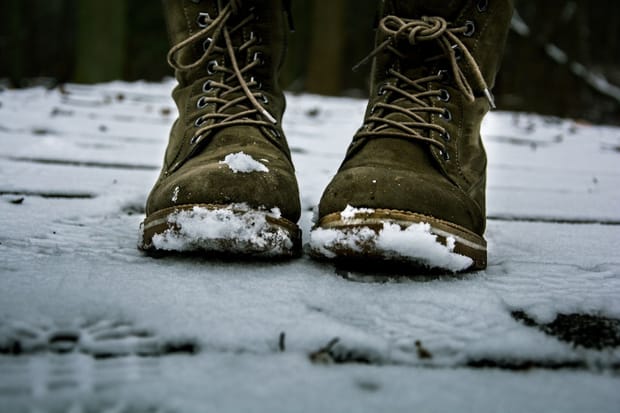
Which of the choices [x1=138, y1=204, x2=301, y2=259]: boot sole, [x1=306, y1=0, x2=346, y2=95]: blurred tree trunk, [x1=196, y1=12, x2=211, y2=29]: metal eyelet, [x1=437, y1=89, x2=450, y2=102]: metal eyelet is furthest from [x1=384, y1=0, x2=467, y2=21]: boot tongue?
[x1=306, y1=0, x2=346, y2=95]: blurred tree trunk

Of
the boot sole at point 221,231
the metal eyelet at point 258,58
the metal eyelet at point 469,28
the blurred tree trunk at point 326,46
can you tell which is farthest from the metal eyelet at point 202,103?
the blurred tree trunk at point 326,46

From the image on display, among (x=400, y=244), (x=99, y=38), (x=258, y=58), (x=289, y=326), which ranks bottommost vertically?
(x=289, y=326)

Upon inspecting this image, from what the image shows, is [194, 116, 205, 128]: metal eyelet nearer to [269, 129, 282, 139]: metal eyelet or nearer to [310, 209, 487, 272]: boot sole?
[269, 129, 282, 139]: metal eyelet

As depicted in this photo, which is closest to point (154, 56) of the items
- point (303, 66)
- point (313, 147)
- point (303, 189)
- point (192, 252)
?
point (303, 66)

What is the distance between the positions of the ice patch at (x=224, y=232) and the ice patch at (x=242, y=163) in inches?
2.9

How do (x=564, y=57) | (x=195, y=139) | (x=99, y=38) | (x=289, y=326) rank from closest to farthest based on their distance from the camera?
(x=289, y=326) < (x=195, y=139) < (x=99, y=38) < (x=564, y=57)

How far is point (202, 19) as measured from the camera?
3.51 feet

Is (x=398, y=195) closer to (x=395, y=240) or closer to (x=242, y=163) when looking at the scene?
(x=395, y=240)

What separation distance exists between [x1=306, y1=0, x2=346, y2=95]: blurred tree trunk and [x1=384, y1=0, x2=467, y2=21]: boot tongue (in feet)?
19.5

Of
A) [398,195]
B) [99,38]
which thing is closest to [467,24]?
[398,195]

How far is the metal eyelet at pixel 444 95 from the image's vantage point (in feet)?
3.38

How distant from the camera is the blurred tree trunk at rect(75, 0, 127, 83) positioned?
5555mm

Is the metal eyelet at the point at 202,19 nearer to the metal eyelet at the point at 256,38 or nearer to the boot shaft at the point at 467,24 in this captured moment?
the metal eyelet at the point at 256,38

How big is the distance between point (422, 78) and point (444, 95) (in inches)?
2.0
